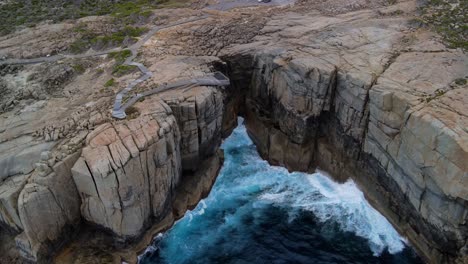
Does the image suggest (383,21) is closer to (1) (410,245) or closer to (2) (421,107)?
(2) (421,107)

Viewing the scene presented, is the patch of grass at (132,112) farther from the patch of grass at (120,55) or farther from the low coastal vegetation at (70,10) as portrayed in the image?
the low coastal vegetation at (70,10)

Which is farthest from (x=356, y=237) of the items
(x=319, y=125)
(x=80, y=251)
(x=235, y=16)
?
(x=235, y=16)

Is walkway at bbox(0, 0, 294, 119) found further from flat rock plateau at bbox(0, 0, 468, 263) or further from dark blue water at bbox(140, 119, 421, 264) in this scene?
dark blue water at bbox(140, 119, 421, 264)

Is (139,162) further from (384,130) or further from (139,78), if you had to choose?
(384,130)

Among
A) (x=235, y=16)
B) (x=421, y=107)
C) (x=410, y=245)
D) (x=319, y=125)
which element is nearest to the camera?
(x=421, y=107)

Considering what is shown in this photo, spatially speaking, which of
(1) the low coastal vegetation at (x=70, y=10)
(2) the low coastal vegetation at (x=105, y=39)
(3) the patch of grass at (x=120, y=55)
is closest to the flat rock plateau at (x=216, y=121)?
(3) the patch of grass at (x=120, y=55)

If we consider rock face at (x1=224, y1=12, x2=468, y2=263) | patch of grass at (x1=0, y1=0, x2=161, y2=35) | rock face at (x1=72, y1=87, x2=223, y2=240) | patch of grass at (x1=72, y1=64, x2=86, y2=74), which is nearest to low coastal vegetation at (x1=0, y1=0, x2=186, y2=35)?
patch of grass at (x1=0, y1=0, x2=161, y2=35)
